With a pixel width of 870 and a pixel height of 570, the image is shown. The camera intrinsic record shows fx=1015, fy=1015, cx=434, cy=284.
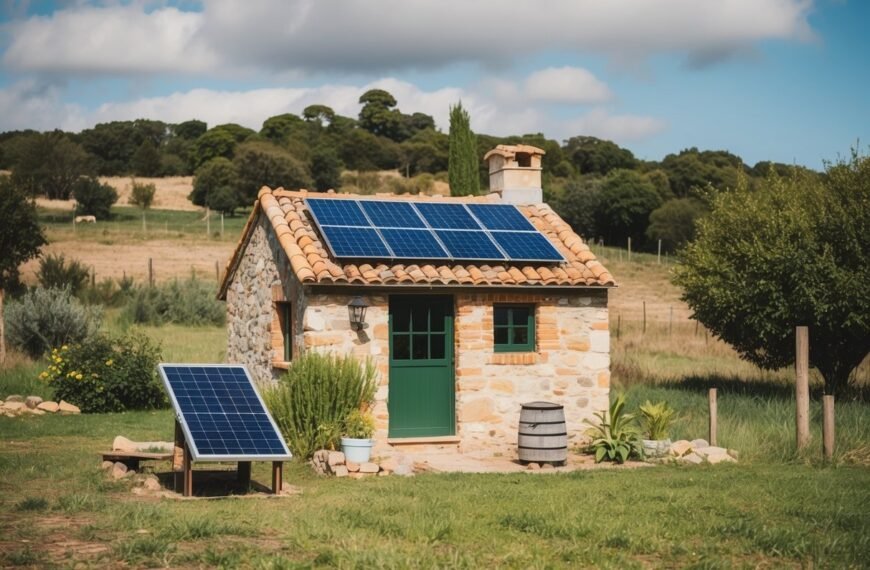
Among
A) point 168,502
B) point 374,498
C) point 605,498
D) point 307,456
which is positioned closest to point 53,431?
point 307,456

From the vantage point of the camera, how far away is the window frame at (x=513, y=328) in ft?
48.9

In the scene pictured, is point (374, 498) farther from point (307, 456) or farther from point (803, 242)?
point (803, 242)

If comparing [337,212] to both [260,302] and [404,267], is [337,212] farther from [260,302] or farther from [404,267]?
[260,302]

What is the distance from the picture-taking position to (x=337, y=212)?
15305 mm

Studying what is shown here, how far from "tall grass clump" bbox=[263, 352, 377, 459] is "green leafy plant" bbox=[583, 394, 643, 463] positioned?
10.8 ft

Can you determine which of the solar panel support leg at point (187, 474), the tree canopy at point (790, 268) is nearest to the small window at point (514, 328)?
the solar panel support leg at point (187, 474)

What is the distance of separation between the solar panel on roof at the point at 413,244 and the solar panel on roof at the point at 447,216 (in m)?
0.47

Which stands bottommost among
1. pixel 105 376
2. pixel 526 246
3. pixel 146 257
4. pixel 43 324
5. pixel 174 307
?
pixel 105 376

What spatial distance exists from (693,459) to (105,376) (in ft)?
35.8

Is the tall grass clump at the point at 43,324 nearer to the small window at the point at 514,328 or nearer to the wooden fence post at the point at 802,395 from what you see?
the small window at the point at 514,328

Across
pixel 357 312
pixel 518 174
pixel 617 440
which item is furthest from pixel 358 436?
pixel 518 174

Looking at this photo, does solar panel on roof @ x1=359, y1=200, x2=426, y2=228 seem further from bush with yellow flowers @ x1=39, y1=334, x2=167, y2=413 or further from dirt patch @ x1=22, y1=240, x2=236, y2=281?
dirt patch @ x1=22, y1=240, x2=236, y2=281

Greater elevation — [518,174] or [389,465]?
[518,174]

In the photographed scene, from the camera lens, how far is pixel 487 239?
1529cm
